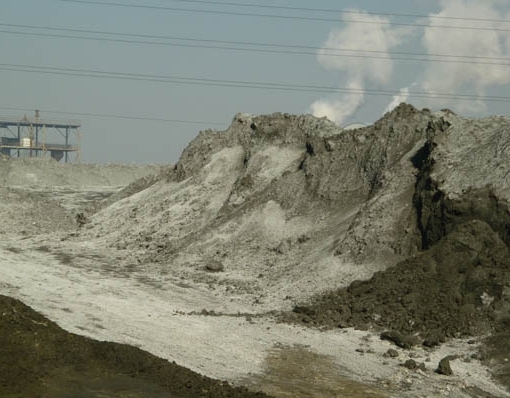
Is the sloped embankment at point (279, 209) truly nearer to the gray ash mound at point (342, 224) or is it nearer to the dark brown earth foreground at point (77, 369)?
the gray ash mound at point (342, 224)

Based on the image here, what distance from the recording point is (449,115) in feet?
114

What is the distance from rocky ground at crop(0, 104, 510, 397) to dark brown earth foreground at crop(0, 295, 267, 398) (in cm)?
233

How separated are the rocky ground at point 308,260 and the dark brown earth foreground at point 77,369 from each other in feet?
7.63

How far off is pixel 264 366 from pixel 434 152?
1532 cm

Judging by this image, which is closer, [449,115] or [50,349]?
[50,349]

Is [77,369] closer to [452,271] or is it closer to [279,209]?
[452,271]

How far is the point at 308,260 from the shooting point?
101ft

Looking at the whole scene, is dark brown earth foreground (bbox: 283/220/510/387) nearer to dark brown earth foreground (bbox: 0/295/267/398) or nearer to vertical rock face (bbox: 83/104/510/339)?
vertical rock face (bbox: 83/104/510/339)

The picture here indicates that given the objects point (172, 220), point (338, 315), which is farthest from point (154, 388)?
point (172, 220)

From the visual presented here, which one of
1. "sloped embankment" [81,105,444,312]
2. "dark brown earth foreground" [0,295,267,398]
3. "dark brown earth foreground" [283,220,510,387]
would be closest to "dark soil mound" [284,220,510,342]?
"dark brown earth foreground" [283,220,510,387]

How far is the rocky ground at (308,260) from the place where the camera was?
65.3 feet

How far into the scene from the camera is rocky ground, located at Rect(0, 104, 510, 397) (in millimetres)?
19906

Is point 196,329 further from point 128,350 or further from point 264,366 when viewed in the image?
point 128,350

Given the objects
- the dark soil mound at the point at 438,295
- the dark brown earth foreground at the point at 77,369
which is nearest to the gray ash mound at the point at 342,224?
the dark soil mound at the point at 438,295
